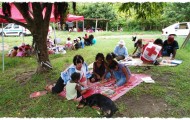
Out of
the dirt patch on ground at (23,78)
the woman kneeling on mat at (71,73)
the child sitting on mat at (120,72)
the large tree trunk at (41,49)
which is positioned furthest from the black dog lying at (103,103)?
the large tree trunk at (41,49)

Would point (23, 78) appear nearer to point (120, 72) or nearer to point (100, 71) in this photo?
point (100, 71)

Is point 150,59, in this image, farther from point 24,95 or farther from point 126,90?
point 24,95

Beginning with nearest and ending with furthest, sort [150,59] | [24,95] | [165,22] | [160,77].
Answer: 1. [24,95]
2. [160,77]
3. [150,59]
4. [165,22]

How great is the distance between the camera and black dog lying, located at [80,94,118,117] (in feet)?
14.6

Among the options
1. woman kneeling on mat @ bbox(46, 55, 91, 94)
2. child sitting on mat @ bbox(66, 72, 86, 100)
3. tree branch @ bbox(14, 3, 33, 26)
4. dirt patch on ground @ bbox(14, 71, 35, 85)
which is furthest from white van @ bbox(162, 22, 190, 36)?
child sitting on mat @ bbox(66, 72, 86, 100)

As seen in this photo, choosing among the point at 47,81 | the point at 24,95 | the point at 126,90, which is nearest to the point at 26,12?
the point at 47,81

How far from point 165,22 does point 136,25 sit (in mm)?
3446

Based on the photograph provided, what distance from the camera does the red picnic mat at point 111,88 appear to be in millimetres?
5461

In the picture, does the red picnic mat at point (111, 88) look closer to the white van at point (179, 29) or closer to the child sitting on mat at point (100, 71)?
the child sitting on mat at point (100, 71)

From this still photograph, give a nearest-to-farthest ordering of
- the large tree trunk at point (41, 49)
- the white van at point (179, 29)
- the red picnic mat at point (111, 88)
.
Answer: the red picnic mat at point (111, 88)
the large tree trunk at point (41, 49)
the white van at point (179, 29)

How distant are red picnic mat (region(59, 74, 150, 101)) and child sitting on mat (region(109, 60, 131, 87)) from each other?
4.6 inches

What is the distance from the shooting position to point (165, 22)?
90.7 ft

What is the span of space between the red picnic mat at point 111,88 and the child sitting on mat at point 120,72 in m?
0.12

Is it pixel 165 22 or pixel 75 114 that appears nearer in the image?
pixel 75 114
